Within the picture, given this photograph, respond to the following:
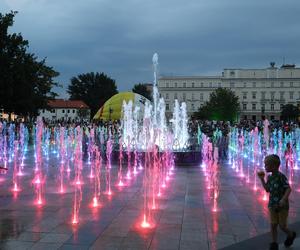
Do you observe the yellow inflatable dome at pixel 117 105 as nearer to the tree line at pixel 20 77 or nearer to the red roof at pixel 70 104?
the tree line at pixel 20 77

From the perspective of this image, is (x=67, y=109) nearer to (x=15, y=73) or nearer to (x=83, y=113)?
(x=83, y=113)

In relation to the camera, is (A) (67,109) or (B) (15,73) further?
(A) (67,109)

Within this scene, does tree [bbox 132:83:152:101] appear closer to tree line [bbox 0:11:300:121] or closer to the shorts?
tree line [bbox 0:11:300:121]

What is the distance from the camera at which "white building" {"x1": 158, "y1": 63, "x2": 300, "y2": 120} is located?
120 m

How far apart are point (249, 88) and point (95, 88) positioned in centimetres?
4342

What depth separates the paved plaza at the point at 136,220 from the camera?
6289mm

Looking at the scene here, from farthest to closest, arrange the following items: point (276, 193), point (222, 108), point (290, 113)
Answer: point (222, 108), point (290, 113), point (276, 193)

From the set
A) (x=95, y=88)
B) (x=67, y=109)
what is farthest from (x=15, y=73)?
(x=67, y=109)

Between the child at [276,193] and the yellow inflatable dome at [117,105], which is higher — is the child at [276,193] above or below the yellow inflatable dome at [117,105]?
below

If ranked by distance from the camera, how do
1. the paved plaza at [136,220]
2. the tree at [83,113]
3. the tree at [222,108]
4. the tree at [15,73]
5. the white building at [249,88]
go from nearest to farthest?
the paved plaza at [136,220] < the tree at [15,73] < the tree at [222,108] < the tree at [83,113] < the white building at [249,88]

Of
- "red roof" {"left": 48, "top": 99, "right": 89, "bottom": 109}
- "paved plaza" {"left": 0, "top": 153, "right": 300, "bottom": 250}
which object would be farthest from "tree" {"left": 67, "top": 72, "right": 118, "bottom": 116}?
"paved plaza" {"left": 0, "top": 153, "right": 300, "bottom": 250}

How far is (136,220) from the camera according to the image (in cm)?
762

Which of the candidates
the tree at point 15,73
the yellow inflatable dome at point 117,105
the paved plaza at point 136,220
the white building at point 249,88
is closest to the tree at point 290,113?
the yellow inflatable dome at point 117,105

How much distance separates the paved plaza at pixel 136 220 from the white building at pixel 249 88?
367 ft
